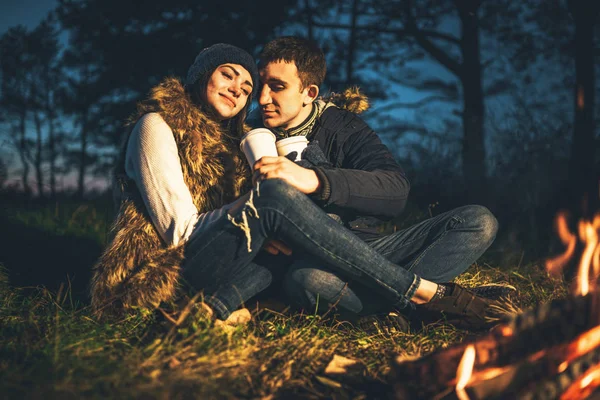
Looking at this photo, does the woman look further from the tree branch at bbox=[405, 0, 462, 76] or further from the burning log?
the tree branch at bbox=[405, 0, 462, 76]

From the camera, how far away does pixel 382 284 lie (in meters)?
2.49

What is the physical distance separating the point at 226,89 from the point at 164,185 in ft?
2.76

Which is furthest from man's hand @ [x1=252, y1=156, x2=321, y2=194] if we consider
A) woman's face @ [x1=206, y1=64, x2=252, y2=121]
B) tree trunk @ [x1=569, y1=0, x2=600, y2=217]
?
tree trunk @ [x1=569, y1=0, x2=600, y2=217]

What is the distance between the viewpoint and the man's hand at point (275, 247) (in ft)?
8.50

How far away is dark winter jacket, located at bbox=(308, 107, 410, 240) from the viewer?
258cm

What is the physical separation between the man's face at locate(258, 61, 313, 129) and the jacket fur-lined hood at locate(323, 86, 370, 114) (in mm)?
277

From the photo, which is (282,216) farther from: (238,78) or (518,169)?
(518,169)

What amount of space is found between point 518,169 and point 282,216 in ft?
14.9

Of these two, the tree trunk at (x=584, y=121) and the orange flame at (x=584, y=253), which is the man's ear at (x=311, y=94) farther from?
the tree trunk at (x=584, y=121)

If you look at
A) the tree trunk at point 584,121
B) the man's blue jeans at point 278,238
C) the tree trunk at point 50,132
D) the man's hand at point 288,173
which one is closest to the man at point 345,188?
the man's hand at point 288,173

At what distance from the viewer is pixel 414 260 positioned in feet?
9.65

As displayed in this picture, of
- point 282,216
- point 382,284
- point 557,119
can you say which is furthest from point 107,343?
point 557,119

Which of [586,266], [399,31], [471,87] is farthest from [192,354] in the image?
[399,31]

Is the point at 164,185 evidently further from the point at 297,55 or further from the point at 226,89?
the point at 297,55
